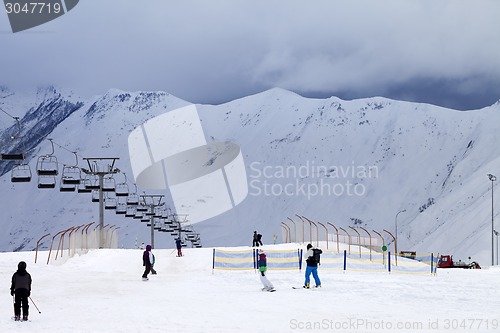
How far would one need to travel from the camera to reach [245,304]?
2180 cm

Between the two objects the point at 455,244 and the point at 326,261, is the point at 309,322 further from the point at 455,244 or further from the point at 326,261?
the point at 455,244

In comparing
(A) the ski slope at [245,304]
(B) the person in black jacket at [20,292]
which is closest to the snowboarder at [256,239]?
(A) the ski slope at [245,304]

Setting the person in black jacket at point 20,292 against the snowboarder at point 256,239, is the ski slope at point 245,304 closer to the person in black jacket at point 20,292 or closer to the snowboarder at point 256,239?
the person in black jacket at point 20,292

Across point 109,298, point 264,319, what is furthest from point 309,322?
point 109,298

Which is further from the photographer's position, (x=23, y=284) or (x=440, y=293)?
(x=440, y=293)

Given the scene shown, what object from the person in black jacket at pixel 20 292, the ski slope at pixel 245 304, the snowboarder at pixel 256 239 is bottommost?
the ski slope at pixel 245 304

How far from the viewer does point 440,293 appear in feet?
86.7

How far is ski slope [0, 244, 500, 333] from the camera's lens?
16828 millimetres

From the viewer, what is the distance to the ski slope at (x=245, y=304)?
1683 centimetres

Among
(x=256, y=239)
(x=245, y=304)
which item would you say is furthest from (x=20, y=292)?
(x=256, y=239)

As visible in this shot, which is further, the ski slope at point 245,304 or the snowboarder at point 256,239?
the snowboarder at point 256,239

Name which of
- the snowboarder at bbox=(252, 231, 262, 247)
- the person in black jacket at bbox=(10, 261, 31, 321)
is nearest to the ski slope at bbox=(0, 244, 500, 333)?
the person in black jacket at bbox=(10, 261, 31, 321)

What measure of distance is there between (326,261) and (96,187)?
13.2 metres

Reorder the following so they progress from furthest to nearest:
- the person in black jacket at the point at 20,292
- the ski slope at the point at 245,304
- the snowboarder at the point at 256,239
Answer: the snowboarder at the point at 256,239 → the person in black jacket at the point at 20,292 → the ski slope at the point at 245,304
